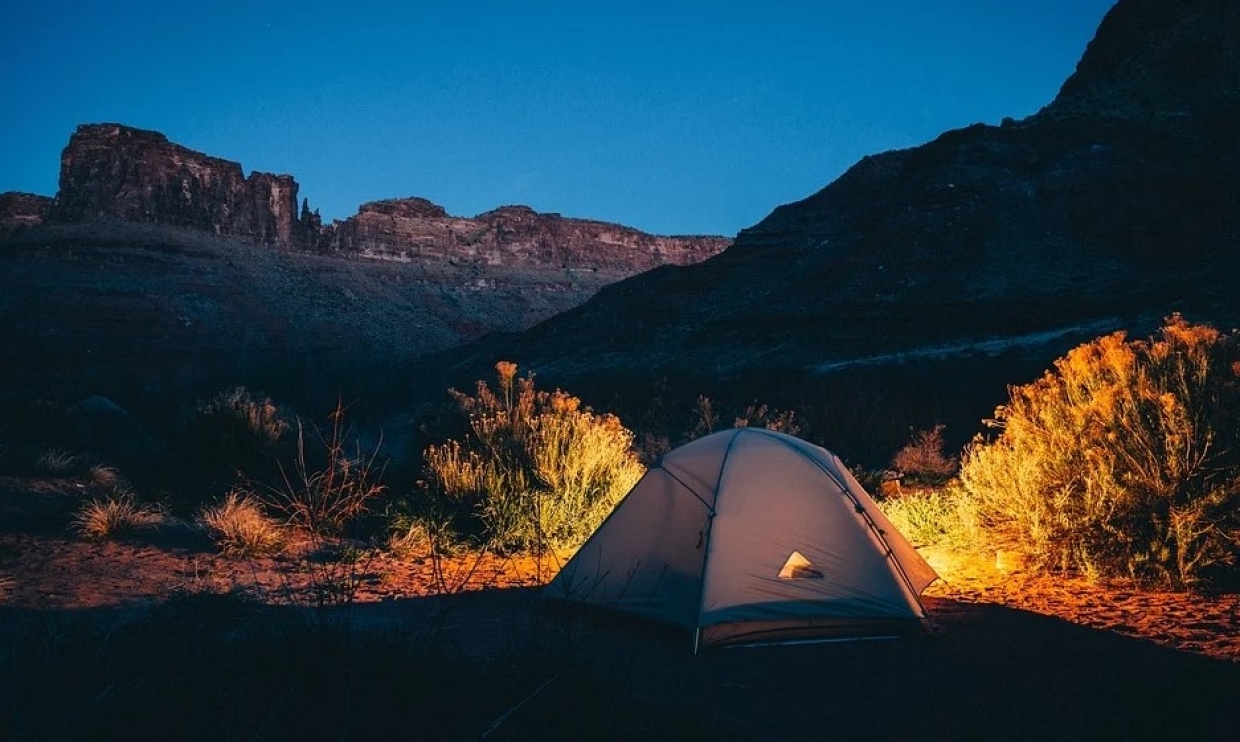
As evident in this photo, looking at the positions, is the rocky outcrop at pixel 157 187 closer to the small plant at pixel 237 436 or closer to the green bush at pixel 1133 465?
the small plant at pixel 237 436

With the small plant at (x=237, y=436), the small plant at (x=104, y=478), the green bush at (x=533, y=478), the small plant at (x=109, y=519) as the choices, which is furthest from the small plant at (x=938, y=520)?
the small plant at (x=104, y=478)

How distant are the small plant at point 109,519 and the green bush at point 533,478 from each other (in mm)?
2909

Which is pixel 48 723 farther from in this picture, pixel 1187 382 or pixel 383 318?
pixel 383 318

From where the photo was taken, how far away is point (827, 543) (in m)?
6.02

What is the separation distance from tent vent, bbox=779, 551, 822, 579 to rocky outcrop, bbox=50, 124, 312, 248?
83.4 m

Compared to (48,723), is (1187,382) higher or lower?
higher

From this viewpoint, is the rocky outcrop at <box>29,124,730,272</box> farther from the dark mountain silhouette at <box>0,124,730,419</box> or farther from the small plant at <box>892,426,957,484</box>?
the small plant at <box>892,426,957,484</box>

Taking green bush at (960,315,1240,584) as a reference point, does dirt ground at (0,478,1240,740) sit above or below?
below

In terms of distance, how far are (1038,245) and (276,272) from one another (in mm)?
60075

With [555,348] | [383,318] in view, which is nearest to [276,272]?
[383,318]

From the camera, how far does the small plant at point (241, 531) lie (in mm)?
7945

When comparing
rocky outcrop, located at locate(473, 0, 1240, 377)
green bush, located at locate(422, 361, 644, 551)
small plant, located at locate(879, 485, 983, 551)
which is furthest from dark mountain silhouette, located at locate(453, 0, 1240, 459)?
green bush, located at locate(422, 361, 644, 551)

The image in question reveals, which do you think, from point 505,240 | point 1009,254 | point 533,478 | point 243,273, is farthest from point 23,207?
point 533,478

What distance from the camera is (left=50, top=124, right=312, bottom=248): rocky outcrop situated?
248 feet
